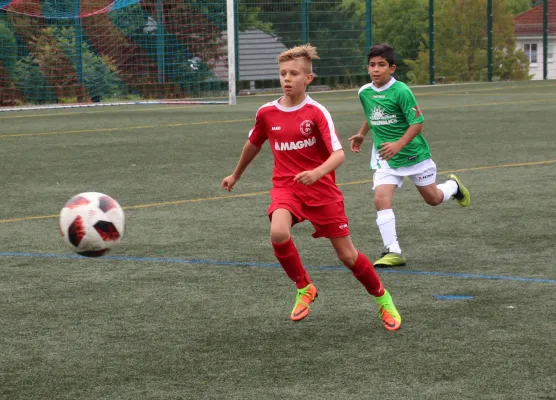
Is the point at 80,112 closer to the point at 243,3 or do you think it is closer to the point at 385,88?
the point at 243,3

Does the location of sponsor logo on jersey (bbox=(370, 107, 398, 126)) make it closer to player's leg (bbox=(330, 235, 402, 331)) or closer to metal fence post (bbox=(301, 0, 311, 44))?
player's leg (bbox=(330, 235, 402, 331))

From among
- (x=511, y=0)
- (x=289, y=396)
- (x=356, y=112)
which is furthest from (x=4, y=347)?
(x=511, y=0)

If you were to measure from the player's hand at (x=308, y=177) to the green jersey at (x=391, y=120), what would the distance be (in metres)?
2.20

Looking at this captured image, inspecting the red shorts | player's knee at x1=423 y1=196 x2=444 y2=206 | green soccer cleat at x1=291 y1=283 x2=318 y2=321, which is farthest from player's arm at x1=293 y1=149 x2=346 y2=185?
player's knee at x1=423 y1=196 x2=444 y2=206

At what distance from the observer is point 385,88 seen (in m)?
7.66

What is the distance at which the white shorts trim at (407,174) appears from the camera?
7619 mm

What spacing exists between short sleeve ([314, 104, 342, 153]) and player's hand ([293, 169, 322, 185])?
26cm

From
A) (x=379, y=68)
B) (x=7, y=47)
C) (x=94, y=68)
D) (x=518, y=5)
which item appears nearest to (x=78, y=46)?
(x=94, y=68)

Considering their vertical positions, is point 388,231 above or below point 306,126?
below

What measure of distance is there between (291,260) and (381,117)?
2.22m

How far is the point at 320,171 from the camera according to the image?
18.1 feet

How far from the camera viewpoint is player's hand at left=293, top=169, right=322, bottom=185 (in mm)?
5438

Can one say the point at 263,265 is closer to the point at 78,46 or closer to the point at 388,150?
the point at 388,150

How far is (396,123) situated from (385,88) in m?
0.26
